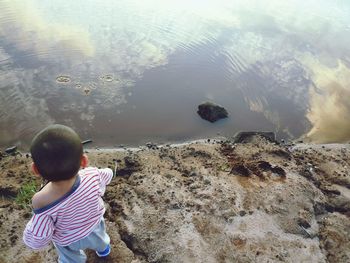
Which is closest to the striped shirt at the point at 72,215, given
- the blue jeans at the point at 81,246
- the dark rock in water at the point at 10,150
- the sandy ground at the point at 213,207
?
the blue jeans at the point at 81,246

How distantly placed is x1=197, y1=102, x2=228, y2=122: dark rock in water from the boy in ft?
13.7

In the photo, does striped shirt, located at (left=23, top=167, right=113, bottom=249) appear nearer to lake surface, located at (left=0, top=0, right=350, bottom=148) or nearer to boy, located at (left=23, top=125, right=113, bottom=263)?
boy, located at (left=23, top=125, right=113, bottom=263)

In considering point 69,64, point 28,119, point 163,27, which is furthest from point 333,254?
point 163,27

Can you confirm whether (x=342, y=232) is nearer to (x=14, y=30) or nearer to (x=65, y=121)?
(x=65, y=121)

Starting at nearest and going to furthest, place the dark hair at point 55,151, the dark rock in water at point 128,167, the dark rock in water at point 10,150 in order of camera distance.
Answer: the dark hair at point 55,151 < the dark rock in water at point 128,167 < the dark rock in water at point 10,150

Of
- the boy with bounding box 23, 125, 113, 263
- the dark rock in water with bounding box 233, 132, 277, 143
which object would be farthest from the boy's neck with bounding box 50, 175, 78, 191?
the dark rock in water with bounding box 233, 132, 277, 143

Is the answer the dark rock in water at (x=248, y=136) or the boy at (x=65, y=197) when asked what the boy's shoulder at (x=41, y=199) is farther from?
the dark rock in water at (x=248, y=136)

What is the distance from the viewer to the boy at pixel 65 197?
2.46 meters

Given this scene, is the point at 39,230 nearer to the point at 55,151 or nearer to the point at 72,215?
the point at 72,215

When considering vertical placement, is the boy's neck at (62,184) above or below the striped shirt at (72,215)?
above

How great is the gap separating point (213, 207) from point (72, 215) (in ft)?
6.95

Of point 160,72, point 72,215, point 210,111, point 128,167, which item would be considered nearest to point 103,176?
point 72,215

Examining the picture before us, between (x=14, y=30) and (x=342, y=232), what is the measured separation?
8.28m

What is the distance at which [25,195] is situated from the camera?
445 centimetres
